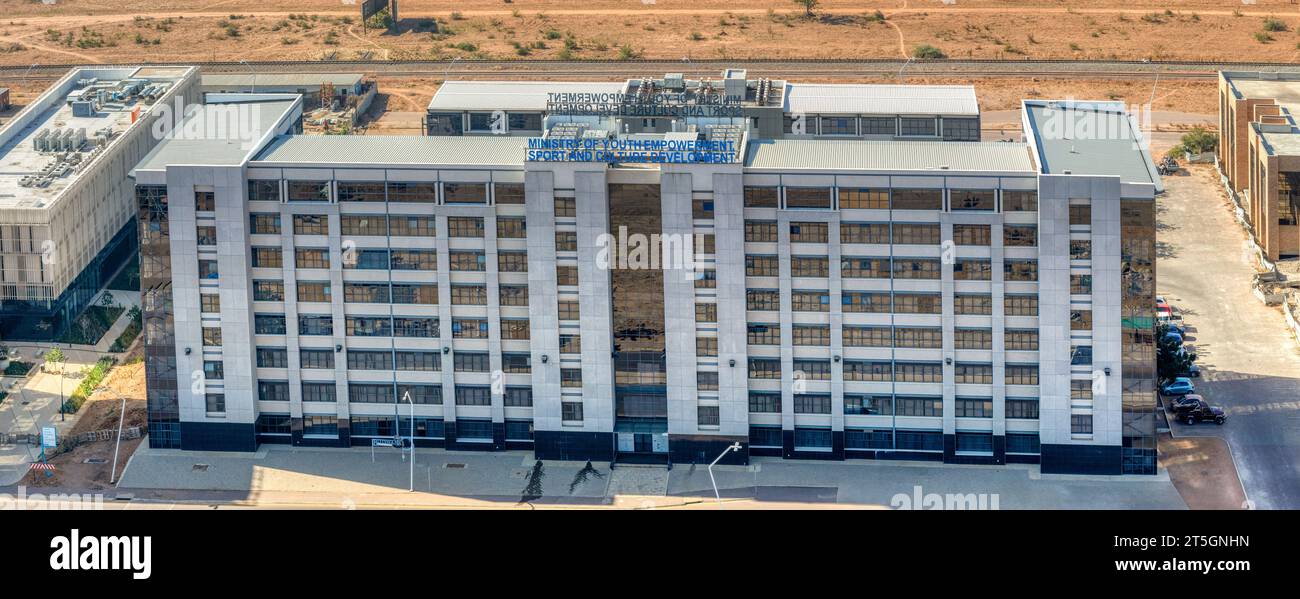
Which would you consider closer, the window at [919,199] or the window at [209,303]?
the window at [919,199]

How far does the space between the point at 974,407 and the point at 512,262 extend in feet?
115

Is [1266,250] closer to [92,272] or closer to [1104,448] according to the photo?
[1104,448]

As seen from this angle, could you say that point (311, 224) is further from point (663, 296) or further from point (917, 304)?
point (917, 304)

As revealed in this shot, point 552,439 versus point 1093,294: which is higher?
point 1093,294

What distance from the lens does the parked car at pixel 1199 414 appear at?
14712cm

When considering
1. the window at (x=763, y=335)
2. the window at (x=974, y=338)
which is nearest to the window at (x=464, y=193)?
the window at (x=763, y=335)

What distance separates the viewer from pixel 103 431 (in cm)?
15000

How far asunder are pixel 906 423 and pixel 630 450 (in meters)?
20.3

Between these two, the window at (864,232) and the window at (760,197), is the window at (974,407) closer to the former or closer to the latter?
the window at (864,232)

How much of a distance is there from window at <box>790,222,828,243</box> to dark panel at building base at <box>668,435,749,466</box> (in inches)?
625

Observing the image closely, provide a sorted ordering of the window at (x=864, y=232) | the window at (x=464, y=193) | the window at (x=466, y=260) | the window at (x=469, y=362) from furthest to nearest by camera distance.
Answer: the window at (x=469, y=362), the window at (x=466, y=260), the window at (x=464, y=193), the window at (x=864, y=232)

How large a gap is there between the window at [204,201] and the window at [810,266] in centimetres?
4197

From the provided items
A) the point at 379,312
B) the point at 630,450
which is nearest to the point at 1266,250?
the point at 630,450

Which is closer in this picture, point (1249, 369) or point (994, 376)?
point (994, 376)
